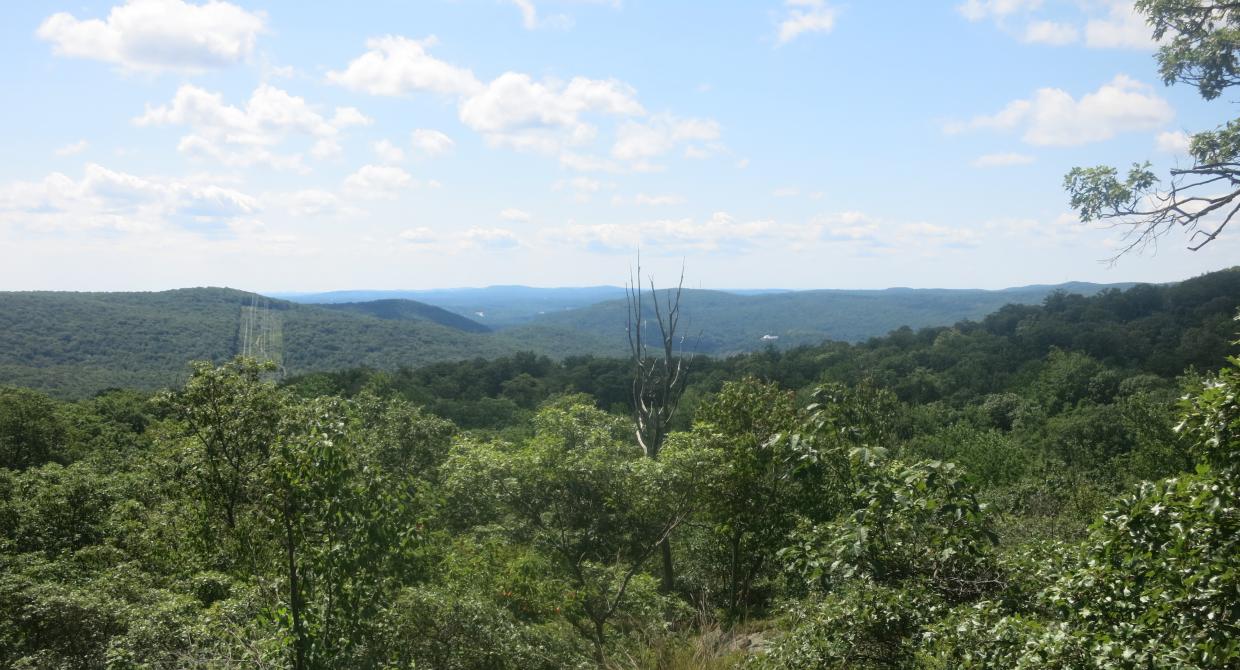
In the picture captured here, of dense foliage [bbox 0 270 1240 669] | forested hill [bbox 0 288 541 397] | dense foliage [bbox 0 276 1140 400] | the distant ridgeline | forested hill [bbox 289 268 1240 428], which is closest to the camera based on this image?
dense foliage [bbox 0 270 1240 669]

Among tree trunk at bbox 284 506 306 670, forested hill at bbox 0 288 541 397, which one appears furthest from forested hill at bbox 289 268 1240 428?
tree trunk at bbox 284 506 306 670

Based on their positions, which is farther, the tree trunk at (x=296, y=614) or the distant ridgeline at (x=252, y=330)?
the distant ridgeline at (x=252, y=330)

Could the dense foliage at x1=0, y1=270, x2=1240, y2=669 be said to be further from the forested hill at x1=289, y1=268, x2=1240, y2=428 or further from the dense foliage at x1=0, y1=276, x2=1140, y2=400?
the dense foliage at x1=0, y1=276, x2=1140, y2=400

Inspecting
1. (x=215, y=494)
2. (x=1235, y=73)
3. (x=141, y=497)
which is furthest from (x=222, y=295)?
(x=1235, y=73)

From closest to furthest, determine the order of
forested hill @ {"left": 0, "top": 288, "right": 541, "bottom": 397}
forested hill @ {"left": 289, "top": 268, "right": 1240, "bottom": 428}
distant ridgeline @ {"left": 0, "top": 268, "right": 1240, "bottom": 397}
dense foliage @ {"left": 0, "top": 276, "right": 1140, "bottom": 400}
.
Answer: forested hill @ {"left": 289, "top": 268, "right": 1240, "bottom": 428}, distant ridgeline @ {"left": 0, "top": 268, "right": 1240, "bottom": 397}, dense foliage @ {"left": 0, "top": 276, "right": 1140, "bottom": 400}, forested hill @ {"left": 0, "top": 288, "right": 541, "bottom": 397}

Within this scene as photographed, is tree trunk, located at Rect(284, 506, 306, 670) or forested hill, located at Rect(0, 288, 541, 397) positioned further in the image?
forested hill, located at Rect(0, 288, 541, 397)

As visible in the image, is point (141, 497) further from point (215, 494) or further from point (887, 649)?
point (887, 649)

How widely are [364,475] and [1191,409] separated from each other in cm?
659

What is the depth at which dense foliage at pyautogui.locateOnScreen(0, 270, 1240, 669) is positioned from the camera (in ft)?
14.1

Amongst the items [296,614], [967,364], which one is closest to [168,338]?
[967,364]

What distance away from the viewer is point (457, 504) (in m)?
12.3

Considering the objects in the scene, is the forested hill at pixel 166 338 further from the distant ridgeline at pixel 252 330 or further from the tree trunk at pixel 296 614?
the tree trunk at pixel 296 614

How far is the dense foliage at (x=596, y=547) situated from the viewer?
4.29m

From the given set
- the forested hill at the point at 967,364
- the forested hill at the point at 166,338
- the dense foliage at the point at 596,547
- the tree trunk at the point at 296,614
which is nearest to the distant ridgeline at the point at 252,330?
the forested hill at the point at 166,338
